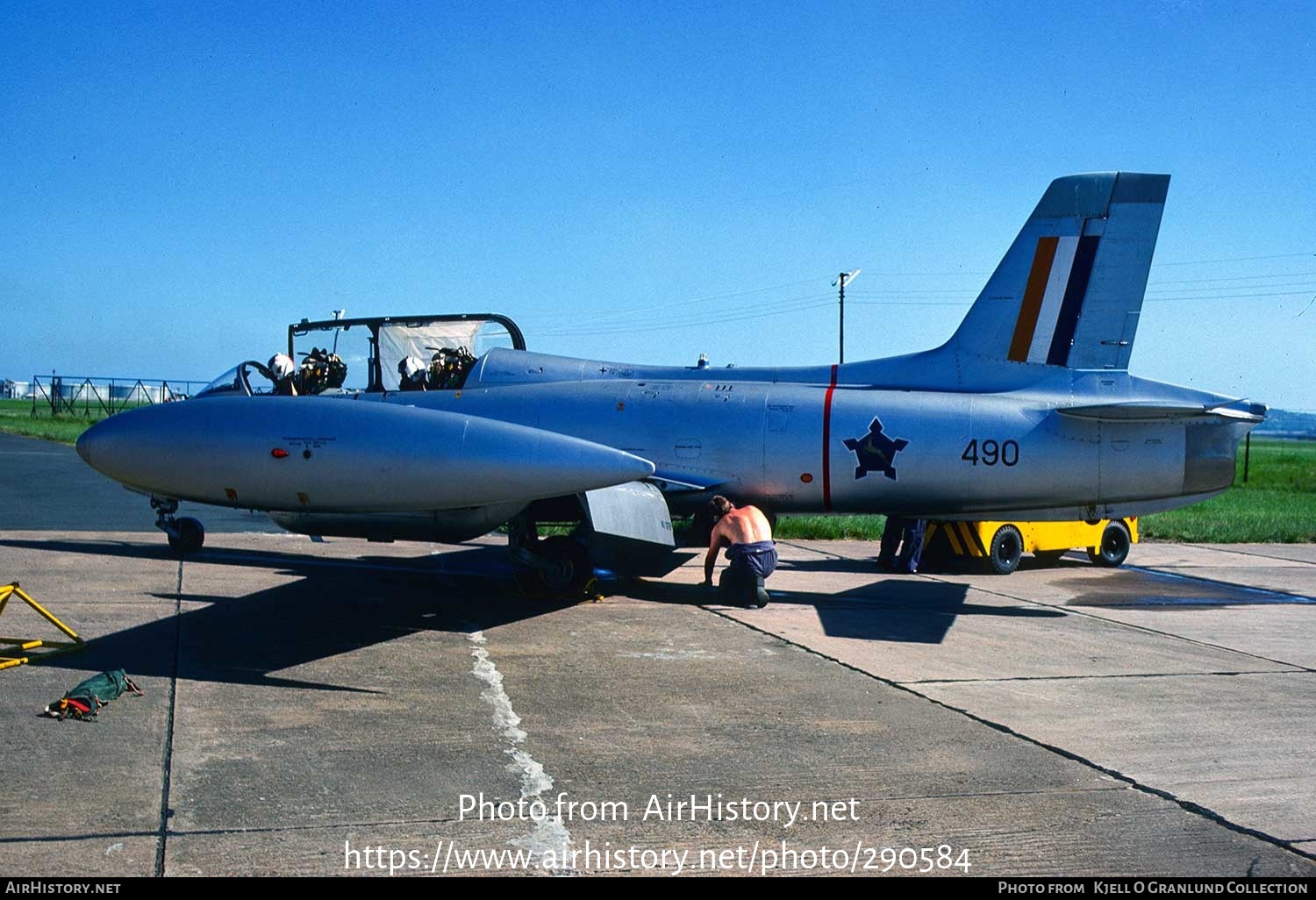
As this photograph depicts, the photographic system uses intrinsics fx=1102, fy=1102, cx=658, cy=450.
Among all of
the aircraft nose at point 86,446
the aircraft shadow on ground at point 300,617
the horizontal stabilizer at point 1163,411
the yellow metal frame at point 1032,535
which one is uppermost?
the horizontal stabilizer at point 1163,411

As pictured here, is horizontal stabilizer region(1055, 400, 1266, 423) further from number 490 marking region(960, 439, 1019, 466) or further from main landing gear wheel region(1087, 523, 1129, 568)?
main landing gear wheel region(1087, 523, 1129, 568)

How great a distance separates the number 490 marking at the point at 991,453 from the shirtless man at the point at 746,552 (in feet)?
7.08

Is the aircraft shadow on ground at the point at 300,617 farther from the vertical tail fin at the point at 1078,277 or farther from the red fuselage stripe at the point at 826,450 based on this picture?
the vertical tail fin at the point at 1078,277

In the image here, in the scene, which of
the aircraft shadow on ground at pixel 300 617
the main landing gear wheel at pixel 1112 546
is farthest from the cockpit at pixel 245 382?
the main landing gear wheel at pixel 1112 546

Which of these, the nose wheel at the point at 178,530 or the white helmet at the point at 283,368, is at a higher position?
the white helmet at the point at 283,368

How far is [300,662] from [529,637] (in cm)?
187

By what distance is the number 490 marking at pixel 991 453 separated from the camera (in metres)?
10.8

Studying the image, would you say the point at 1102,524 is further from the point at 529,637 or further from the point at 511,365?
the point at 529,637

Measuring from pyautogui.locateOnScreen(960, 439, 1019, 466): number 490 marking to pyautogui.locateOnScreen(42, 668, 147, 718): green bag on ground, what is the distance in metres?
7.67

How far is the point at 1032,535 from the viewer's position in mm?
14547

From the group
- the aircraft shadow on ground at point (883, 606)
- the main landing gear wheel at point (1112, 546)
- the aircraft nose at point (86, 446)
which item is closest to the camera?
the aircraft nose at point (86, 446)

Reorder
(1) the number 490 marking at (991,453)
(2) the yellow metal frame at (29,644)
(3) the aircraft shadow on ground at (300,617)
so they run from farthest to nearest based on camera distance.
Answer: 1. (1) the number 490 marking at (991,453)
2. (3) the aircraft shadow on ground at (300,617)
3. (2) the yellow metal frame at (29,644)

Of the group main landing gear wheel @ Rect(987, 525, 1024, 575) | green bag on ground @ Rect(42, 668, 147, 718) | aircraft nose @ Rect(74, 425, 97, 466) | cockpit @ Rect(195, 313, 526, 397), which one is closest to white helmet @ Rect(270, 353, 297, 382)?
cockpit @ Rect(195, 313, 526, 397)

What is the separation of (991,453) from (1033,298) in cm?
173
